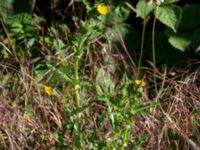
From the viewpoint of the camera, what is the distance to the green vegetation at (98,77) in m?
2.56

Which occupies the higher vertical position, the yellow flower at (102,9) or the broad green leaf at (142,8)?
the broad green leaf at (142,8)

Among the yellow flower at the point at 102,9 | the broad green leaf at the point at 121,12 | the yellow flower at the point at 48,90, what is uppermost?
the yellow flower at the point at 102,9

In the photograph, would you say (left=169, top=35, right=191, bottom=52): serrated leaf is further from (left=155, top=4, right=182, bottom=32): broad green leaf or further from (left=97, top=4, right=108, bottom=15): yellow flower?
(left=97, top=4, right=108, bottom=15): yellow flower

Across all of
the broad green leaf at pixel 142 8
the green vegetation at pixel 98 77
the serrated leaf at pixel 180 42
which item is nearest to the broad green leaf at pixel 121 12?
the green vegetation at pixel 98 77

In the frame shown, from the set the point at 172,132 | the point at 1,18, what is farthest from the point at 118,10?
the point at 172,132

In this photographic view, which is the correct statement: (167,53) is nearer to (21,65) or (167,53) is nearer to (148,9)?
(148,9)

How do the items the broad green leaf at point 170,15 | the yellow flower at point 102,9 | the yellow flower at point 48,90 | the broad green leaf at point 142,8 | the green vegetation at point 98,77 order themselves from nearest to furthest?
1. the green vegetation at point 98,77
2. the yellow flower at point 48,90
3. the broad green leaf at point 170,15
4. the broad green leaf at point 142,8
5. the yellow flower at point 102,9

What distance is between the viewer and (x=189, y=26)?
3.37 metres

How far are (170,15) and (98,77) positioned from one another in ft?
1.47

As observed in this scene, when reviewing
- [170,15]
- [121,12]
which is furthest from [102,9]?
[170,15]

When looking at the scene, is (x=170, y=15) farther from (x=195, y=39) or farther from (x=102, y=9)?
(x=102, y=9)

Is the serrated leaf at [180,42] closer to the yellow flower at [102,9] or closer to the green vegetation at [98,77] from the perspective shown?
the green vegetation at [98,77]

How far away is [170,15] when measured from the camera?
3193mm

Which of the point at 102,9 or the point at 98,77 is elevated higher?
the point at 102,9
